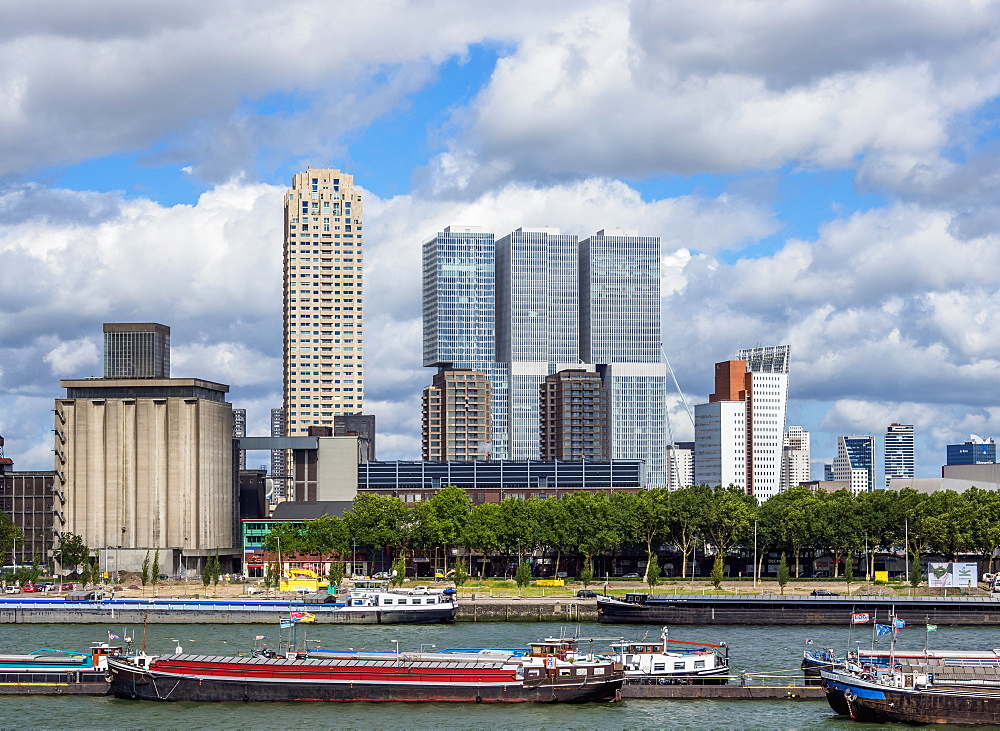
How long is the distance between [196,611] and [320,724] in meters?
83.8

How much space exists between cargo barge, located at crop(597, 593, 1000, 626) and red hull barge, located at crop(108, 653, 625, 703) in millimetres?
60169

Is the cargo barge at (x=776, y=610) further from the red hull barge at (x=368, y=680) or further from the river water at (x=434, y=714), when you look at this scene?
the red hull barge at (x=368, y=680)

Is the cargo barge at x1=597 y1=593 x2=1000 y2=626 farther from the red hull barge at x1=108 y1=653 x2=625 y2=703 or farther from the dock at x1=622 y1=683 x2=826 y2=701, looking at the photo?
the red hull barge at x1=108 y1=653 x2=625 y2=703

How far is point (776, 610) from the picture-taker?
171875 millimetres

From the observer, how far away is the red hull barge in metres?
105

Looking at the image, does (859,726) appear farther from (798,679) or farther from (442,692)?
(442,692)

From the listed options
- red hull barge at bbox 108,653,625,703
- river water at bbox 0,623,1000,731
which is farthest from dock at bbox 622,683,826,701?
red hull barge at bbox 108,653,625,703

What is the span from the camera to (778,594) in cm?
19850

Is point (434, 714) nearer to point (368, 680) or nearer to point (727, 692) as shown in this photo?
point (368, 680)

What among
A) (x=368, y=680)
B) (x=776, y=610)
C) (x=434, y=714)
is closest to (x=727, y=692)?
(x=434, y=714)

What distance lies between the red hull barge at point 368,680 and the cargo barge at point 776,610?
6017 cm

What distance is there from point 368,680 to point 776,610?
80.0 metres

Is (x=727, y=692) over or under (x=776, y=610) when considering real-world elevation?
over

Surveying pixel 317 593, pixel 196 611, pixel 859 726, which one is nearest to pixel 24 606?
pixel 196 611
